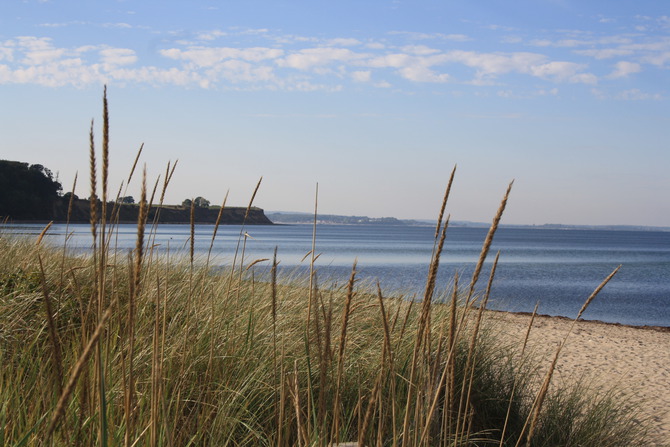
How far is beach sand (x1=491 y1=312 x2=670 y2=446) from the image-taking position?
28.1 ft

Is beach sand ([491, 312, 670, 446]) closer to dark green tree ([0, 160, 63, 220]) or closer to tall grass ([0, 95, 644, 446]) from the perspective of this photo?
tall grass ([0, 95, 644, 446])

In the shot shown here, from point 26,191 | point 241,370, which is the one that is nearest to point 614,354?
point 241,370

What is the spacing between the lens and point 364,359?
4.29m

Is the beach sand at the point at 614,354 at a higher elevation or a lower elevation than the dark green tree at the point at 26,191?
lower

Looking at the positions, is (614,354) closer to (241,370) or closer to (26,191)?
(241,370)

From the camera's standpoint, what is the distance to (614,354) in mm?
12867

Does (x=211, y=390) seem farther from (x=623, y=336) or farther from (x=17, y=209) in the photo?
(x=17, y=209)

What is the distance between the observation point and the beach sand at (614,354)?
28.1 ft

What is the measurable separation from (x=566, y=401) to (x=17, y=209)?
62.4 meters

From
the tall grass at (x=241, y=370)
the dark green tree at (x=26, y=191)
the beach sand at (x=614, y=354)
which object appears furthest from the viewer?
the dark green tree at (x=26, y=191)

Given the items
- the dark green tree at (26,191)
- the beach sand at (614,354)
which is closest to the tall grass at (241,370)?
the beach sand at (614,354)

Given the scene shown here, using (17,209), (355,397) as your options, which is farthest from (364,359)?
(17,209)

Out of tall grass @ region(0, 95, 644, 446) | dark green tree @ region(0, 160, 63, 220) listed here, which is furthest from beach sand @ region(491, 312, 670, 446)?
dark green tree @ region(0, 160, 63, 220)

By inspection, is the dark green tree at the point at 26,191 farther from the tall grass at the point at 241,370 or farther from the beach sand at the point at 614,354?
the tall grass at the point at 241,370
